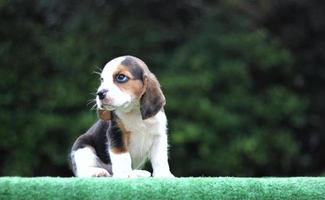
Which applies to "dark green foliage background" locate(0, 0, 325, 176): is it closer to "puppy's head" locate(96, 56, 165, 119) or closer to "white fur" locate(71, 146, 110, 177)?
"white fur" locate(71, 146, 110, 177)

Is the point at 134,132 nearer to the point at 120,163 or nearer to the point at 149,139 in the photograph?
the point at 149,139

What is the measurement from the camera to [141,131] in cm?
492

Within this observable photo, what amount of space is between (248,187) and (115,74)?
1103mm

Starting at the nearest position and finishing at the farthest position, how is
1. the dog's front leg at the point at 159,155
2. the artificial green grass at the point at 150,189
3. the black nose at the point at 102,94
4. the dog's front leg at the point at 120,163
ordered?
the artificial green grass at the point at 150,189 < the black nose at the point at 102,94 < the dog's front leg at the point at 120,163 < the dog's front leg at the point at 159,155

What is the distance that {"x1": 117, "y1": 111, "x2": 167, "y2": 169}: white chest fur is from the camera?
4.88 meters

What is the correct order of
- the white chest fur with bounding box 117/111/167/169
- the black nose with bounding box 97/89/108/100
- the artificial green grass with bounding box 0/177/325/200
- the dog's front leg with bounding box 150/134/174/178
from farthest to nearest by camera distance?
the dog's front leg with bounding box 150/134/174/178
the white chest fur with bounding box 117/111/167/169
the black nose with bounding box 97/89/108/100
the artificial green grass with bounding box 0/177/325/200

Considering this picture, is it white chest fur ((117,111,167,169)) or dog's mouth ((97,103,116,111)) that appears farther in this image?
white chest fur ((117,111,167,169))

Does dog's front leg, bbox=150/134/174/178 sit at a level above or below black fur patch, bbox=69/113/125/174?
below

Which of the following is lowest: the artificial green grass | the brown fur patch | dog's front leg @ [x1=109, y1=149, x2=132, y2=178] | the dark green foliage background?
the artificial green grass

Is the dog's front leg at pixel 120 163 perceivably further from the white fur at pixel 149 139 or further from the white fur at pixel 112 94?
the white fur at pixel 112 94

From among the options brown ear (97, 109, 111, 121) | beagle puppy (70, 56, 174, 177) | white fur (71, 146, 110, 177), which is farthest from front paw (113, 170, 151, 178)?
brown ear (97, 109, 111, 121)

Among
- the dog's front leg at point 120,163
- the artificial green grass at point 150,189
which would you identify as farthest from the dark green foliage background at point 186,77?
the artificial green grass at point 150,189

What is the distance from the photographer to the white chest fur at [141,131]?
4875 mm

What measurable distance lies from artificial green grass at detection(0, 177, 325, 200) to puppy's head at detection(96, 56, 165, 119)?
0.65 metres
